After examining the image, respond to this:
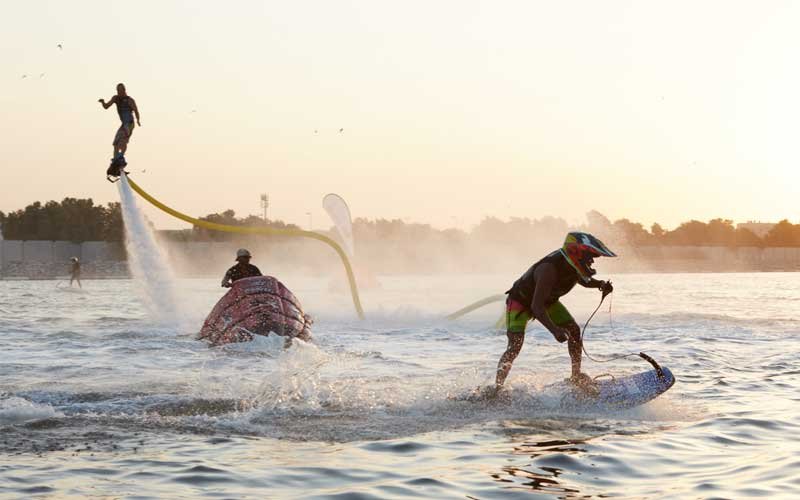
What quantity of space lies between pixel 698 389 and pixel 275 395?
485cm

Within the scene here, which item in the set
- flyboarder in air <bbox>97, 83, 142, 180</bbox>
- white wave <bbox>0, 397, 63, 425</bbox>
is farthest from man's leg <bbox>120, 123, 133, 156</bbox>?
white wave <bbox>0, 397, 63, 425</bbox>

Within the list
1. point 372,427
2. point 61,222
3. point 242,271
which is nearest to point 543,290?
point 372,427

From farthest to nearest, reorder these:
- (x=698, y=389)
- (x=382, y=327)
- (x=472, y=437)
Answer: (x=382, y=327) → (x=698, y=389) → (x=472, y=437)

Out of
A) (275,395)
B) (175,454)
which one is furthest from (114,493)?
(275,395)

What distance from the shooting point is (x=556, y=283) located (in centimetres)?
1029

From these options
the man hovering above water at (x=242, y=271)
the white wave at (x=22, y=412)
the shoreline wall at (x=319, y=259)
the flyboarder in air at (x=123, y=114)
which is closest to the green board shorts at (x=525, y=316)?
the white wave at (x=22, y=412)

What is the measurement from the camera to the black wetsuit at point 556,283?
1028 centimetres

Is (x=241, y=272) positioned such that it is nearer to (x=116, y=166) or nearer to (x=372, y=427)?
(x=116, y=166)

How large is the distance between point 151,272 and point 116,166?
4.65 metres

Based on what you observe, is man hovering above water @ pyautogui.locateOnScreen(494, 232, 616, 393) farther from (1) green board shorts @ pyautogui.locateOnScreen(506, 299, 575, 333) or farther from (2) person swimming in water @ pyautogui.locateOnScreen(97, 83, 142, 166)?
(2) person swimming in water @ pyautogui.locateOnScreen(97, 83, 142, 166)

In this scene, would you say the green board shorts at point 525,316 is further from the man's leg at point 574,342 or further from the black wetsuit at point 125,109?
the black wetsuit at point 125,109

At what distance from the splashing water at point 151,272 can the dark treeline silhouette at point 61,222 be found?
5747 centimetres

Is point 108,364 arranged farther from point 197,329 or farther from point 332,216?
point 332,216

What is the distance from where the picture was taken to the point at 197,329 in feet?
68.2
